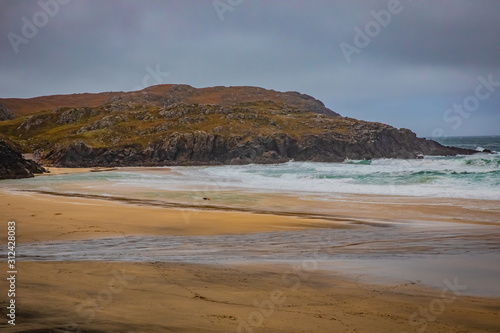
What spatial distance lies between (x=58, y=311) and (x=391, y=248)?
8.49m

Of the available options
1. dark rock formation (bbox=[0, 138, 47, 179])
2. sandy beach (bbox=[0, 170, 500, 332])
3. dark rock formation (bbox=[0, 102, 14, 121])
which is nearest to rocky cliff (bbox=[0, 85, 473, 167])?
dark rock formation (bbox=[0, 102, 14, 121])

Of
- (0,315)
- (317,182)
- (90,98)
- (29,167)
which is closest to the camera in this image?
(0,315)

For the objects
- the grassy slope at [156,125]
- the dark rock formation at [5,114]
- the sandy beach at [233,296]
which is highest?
the dark rock formation at [5,114]

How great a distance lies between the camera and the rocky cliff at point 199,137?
231ft

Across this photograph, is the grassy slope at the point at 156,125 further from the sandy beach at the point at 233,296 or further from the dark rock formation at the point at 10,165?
the sandy beach at the point at 233,296

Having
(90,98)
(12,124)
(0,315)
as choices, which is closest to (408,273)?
(0,315)

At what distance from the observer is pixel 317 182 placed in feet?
117

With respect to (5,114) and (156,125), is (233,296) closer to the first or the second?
(156,125)

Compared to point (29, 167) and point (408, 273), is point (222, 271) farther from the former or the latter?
point (29, 167)

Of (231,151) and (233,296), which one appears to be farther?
(231,151)

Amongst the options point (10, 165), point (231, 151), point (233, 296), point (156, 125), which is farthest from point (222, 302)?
point (156, 125)

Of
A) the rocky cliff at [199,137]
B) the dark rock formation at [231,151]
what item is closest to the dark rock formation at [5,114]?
the rocky cliff at [199,137]

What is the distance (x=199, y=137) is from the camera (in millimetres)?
74250

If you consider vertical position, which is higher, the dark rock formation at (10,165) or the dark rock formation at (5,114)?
the dark rock formation at (5,114)
